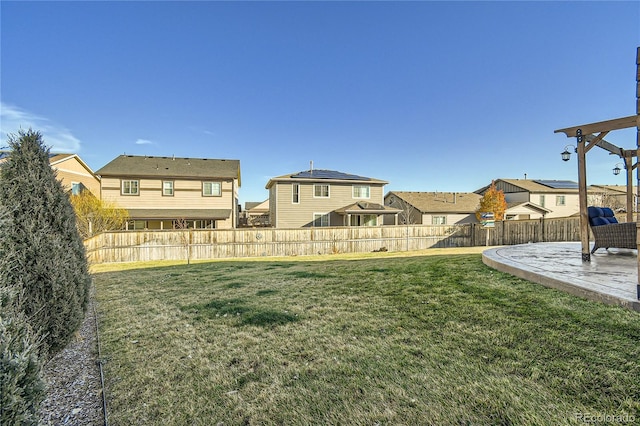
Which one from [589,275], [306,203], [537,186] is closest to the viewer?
[589,275]

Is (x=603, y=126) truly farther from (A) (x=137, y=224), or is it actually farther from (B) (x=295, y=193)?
(A) (x=137, y=224)

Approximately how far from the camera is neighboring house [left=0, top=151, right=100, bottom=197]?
1916 cm

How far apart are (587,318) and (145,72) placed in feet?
57.9

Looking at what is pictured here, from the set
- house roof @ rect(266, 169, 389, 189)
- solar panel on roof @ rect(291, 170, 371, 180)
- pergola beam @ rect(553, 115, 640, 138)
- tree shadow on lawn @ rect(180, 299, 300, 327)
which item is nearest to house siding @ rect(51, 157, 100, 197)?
house roof @ rect(266, 169, 389, 189)

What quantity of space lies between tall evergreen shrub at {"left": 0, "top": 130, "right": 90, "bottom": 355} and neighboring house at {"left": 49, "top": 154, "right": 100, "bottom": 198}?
2060cm

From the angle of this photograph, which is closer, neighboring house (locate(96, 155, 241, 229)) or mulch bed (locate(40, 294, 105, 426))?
mulch bed (locate(40, 294, 105, 426))

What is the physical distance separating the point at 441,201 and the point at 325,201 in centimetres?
1536

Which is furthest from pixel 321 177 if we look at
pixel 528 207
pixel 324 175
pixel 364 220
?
pixel 528 207

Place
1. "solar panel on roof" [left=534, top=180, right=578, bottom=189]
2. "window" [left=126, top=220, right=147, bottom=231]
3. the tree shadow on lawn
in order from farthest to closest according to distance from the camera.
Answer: "solar panel on roof" [left=534, top=180, right=578, bottom=189] → "window" [left=126, top=220, right=147, bottom=231] → the tree shadow on lawn

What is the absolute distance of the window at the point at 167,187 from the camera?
20.5 m

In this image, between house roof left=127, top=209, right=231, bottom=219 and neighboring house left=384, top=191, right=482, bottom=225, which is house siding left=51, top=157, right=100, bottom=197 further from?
neighboring house left=384, top=191, right=482, bottom=225

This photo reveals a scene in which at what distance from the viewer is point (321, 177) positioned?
21828 millimetres

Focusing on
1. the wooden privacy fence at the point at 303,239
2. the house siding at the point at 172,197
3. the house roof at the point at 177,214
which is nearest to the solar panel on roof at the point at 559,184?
the wooden privacy fence at the point at 303,239

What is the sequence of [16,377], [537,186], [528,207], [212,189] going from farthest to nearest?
[537,186], [528,207], [212,189], [16,377]
